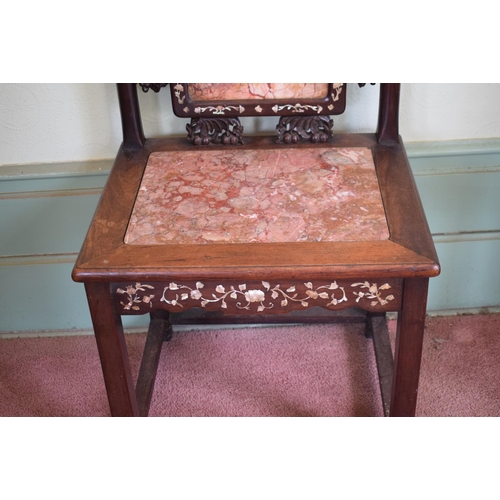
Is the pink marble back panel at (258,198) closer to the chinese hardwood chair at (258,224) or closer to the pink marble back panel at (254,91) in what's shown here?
the chinese hardwood chair at (258,224)

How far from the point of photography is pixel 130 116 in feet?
5.29

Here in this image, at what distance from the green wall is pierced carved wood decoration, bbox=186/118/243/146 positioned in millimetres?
329

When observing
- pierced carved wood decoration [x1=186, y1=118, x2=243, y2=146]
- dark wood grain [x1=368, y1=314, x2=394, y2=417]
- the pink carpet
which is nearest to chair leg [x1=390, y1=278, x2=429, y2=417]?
dark wood grain [x1=368, y1=314, x2=394, y2=417]

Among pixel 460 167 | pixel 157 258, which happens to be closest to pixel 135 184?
pixel 157 258

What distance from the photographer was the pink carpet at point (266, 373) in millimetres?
1796

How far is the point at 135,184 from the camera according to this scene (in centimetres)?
150

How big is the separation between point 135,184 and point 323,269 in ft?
1.69

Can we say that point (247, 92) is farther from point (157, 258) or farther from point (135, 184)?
point (157, 258)

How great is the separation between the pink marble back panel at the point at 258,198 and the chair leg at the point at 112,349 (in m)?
0.13

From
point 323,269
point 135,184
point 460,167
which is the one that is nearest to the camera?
point 323,269

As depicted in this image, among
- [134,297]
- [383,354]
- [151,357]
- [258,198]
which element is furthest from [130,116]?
[383,354]

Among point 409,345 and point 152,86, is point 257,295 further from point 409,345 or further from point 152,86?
point 152,86

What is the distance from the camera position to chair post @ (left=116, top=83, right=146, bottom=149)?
1.58 metres

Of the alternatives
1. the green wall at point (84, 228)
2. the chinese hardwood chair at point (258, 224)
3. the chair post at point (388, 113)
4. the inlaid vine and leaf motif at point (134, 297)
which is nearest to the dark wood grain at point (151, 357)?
the chinese hardwood chair at point (258, 224)
